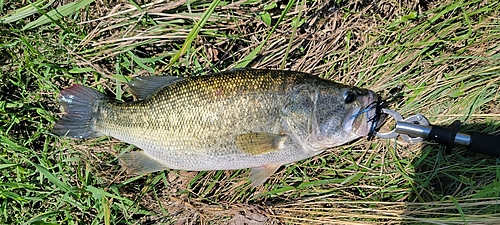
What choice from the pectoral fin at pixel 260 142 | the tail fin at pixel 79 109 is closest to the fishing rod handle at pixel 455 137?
the pectoral fin at pixel 260 142

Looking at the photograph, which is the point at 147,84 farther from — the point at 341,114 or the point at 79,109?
the point at 341,114

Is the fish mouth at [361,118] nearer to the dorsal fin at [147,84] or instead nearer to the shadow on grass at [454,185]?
the shadow on grass at [454,185]

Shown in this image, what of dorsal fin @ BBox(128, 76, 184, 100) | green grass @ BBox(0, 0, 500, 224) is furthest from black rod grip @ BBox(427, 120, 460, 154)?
dorsal fin @ BBox(128, 76, 184, 100)

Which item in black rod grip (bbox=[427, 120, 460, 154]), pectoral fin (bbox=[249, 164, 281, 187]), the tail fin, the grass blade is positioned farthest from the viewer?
the grass blade

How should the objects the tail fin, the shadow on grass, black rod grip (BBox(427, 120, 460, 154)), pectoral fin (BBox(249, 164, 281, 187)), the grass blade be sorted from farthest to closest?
the grass blade
the tail fin
pectoral fin (BBox(249, 164, 281, 187))
the shadow on grass
black rod grip (BBox(427, 120, 460, 154))

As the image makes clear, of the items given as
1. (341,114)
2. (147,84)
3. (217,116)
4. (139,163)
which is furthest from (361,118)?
(139,163)

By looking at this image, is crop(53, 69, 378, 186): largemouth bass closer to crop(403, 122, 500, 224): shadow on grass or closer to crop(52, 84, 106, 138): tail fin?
crop(52, 84, 106, 138): tail fin

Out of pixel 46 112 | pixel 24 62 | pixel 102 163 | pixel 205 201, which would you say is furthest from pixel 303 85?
pixel 24 62

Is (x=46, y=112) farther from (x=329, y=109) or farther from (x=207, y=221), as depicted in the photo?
(x=329, y=109)
